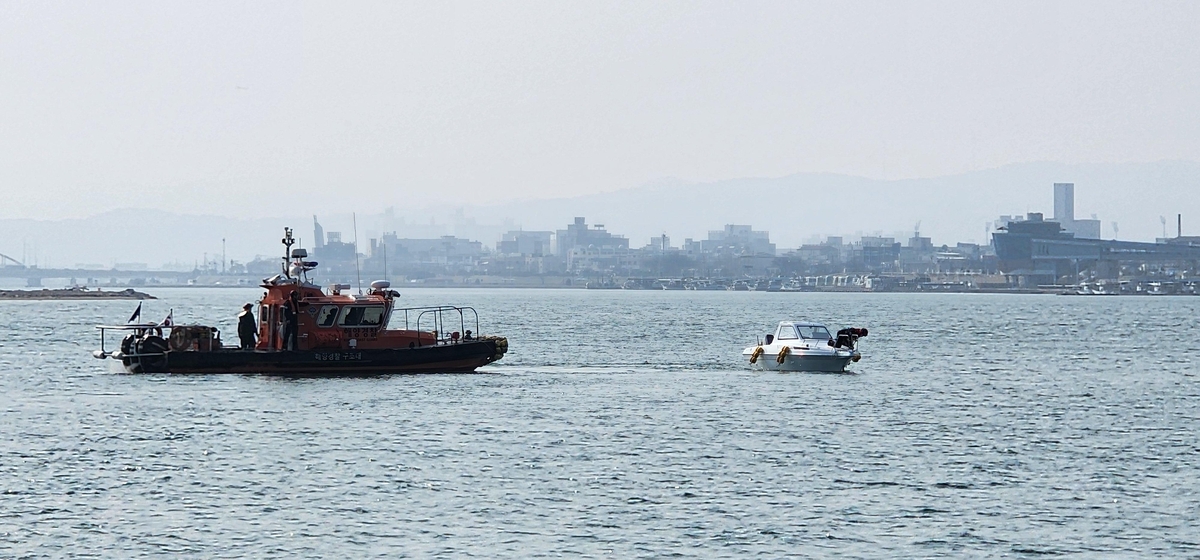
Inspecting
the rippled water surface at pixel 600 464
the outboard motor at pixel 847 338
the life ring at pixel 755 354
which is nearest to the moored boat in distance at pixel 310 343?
the rippled water surface at pixel 600 464

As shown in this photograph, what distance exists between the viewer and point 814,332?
252ft

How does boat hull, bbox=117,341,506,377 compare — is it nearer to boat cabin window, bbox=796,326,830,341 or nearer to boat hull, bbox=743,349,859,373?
boat hull, bbox=743,349,859,373

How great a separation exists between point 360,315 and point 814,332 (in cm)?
2132

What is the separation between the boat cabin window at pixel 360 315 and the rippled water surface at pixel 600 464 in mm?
2495

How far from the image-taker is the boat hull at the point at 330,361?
67.2 meters

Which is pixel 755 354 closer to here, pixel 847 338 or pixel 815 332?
pixel 815 332

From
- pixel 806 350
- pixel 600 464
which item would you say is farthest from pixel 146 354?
pixel 600 464

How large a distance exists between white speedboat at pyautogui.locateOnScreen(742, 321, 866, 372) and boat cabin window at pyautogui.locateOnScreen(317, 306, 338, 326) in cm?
2016

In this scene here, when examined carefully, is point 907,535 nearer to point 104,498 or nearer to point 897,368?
point 104,498

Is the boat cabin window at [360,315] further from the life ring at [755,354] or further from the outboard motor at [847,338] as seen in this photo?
the outboard motor at [847,338]

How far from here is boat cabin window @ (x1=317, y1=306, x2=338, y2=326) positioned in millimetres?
68250

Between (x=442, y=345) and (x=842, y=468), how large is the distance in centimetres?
3087

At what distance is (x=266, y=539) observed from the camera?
32.1 meters

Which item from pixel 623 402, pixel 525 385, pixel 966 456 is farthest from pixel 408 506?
pixel 525 385
